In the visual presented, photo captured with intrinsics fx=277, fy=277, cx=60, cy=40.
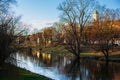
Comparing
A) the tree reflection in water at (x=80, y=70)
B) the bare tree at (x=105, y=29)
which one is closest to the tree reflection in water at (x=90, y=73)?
the tree reflection in water at (x=80, y=70)

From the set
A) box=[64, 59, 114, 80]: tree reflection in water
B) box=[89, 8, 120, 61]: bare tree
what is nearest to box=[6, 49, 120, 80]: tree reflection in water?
box=[64, 59, 114, 80]: tree reflection in water

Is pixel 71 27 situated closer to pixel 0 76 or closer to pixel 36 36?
pixel 0 76

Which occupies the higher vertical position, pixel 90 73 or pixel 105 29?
pixel 105 29

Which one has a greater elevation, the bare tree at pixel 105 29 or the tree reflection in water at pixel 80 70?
the bare tree at pixel 105 29

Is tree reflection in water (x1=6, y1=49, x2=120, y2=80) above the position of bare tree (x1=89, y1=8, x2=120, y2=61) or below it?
below

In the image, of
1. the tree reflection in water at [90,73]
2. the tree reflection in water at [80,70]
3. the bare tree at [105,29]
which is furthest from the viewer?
the bare tree at [105,29]

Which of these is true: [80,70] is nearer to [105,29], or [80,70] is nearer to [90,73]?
[90,73]

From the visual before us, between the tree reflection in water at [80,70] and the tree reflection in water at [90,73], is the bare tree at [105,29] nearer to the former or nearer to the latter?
the tree reflection in water at [80,70]

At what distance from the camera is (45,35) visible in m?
121

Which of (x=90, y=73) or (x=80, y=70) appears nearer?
(x=90, y=73)

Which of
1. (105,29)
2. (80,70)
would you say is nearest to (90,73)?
(80,70)

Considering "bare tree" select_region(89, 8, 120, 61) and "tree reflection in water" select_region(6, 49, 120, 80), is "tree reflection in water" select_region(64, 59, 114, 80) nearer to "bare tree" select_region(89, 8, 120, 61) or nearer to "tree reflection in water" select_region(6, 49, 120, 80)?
"tree reflection in water" select_region(6, 49, 120, 80)

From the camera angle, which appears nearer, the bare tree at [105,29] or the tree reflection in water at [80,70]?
the tree reflection in water at [80,70]

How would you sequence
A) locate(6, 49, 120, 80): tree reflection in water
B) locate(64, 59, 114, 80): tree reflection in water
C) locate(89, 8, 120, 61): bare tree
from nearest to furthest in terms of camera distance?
locate(64, 59, 114, 80): tree reflection in water
locate(6, 49, 120, 80): tree reflection in water
locate(89, 8, 120, 61): bare tree
